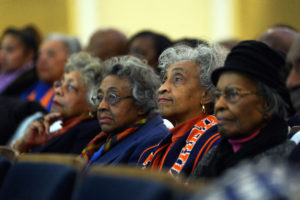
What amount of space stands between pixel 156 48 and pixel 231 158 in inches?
106

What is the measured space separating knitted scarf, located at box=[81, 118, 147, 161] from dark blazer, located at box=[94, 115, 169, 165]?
0.02 meters

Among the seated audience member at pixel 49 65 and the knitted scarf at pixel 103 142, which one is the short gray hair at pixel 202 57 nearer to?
the knitted scarf at pixel 103 142

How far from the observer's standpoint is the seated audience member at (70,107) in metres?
5.12

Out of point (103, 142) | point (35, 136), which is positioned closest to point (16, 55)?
point (35, 136)

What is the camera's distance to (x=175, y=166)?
3.51 meters

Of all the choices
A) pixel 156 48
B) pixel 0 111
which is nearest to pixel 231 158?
pixel 156 48

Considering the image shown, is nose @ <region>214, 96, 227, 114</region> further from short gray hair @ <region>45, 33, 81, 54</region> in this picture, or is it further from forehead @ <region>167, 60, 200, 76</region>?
short gray hair @ <region>45, 33, 81, 54</region>

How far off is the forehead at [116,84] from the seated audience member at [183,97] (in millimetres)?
Result: 418

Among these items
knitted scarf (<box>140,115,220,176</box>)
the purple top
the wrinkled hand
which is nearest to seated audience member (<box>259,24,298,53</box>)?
knitted scarf (<box>140,115,220,176</box>)

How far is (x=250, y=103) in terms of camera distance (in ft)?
10.2

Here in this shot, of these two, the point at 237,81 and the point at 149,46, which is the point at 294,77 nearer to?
the point at 237,81

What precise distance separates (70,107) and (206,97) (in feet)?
5.29

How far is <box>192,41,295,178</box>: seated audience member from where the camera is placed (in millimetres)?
3072

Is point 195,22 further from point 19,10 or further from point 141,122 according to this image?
point 141,122
